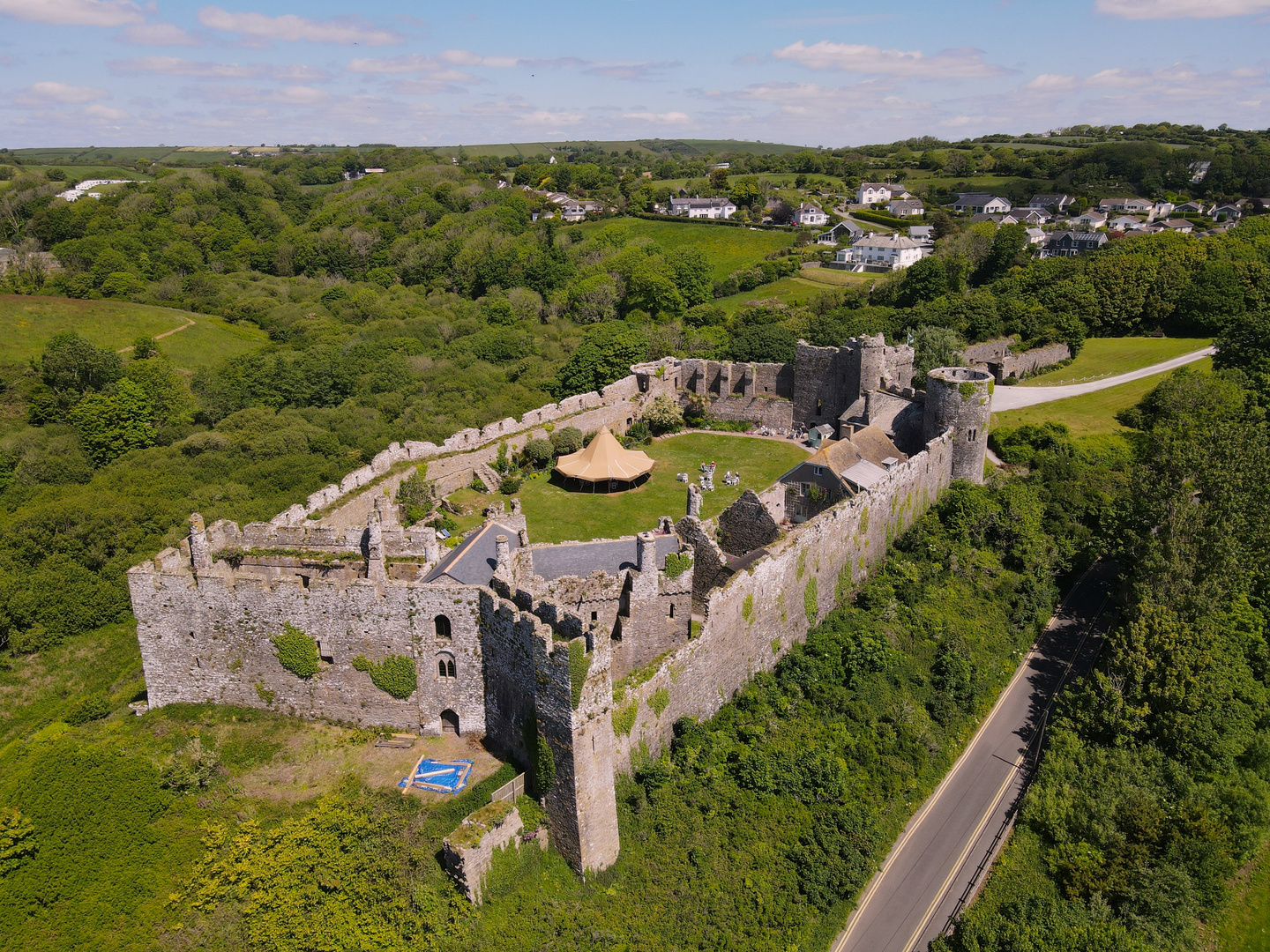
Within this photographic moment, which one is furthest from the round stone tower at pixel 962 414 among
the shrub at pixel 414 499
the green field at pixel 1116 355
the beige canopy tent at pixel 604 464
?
the shrub at pixel 414 499

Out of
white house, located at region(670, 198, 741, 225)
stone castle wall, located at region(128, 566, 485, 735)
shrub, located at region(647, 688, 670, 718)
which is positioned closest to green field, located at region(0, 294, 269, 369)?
stone castle wall, located at region(128, 566, 485, 735)

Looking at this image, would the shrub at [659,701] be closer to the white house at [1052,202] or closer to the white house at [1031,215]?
the white house at [1031,215]

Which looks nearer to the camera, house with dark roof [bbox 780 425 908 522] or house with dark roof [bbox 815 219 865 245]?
house with dark roof [bbox 780 425 908 522]

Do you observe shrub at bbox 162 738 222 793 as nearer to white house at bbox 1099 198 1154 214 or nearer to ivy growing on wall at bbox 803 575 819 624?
ivy growing on wall at bbox 803 575 819 624

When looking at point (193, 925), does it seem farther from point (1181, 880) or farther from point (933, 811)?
point (1181, 880)

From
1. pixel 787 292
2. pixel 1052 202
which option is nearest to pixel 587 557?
pixel 787 292

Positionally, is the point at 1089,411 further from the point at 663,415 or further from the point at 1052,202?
the point at 1052,202

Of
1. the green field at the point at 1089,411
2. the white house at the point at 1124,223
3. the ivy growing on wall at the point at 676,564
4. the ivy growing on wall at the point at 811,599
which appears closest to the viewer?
the ivy growing on wall at the point at 676,564
